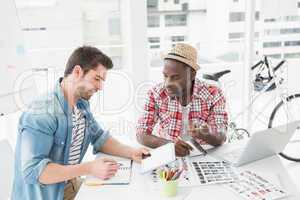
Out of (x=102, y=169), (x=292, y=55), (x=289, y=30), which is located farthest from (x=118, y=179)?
(x=292, y=55)

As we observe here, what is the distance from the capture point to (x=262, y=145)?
1.35 meters

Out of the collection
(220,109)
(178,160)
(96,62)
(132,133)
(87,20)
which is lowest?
(132,133)

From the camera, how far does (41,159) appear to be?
1262 mm

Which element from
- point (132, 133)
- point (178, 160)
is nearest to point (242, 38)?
point (132, 133)

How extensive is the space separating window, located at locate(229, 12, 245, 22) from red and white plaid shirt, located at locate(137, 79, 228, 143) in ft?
4.76

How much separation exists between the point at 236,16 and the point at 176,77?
65.3 inches

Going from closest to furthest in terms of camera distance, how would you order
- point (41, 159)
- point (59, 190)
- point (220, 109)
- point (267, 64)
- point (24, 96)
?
point (41, 159) < point (59, 190) < point (220, 109) < point (24, 96) < point (267, 64)

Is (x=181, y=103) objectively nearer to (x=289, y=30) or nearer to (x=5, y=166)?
(x=5, y=166)

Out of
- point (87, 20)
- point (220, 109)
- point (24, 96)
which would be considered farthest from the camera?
point (87, 20)

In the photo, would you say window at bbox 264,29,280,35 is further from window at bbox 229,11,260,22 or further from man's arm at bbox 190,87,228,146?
man's arm at bbox 190,87,228,146

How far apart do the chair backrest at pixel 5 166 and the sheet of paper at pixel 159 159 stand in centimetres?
100

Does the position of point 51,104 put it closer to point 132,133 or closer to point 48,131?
point 48,131

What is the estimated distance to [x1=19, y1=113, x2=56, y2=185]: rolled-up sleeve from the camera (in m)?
1.25

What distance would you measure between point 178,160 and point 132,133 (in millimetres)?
1522
